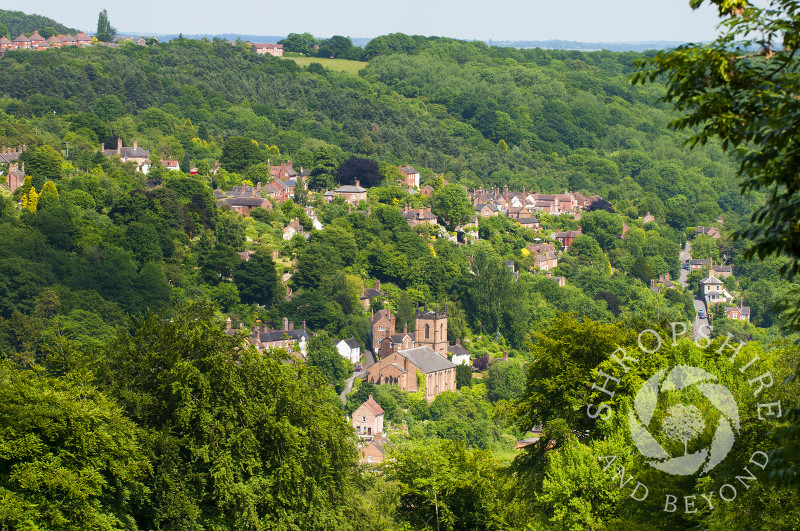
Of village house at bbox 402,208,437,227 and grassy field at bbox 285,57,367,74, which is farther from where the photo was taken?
grassy field at bbox 285,57,367,74

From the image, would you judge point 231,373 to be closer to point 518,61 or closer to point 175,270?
point 175,270

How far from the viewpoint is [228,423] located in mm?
18062

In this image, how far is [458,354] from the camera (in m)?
61.7

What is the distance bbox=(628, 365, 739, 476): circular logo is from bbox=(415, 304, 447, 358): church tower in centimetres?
4364

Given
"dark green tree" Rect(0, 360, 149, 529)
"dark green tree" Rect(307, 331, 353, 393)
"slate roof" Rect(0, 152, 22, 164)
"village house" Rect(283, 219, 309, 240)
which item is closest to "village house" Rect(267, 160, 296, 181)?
"village house" Rect(283, 219, 309, 240)

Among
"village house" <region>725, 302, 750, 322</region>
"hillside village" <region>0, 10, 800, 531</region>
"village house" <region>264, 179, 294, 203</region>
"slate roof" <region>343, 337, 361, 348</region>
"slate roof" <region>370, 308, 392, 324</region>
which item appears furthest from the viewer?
"village house" <region>725, 302, 750, 322</region>

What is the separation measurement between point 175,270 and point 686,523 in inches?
1938

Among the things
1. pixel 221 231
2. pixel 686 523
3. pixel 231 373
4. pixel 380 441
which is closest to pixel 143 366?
pixel 231 373

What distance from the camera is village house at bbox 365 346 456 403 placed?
55469mm

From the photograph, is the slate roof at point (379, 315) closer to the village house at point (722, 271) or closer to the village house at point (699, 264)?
the village house at point (699, 264)

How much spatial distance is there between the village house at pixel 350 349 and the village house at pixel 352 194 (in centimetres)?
2279

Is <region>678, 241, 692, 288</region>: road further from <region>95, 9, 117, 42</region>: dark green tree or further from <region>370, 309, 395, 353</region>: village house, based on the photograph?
<region>95, 9, 117, 42</region>: dark green tree

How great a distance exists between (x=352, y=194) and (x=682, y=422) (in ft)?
220

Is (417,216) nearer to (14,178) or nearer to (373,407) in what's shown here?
(14,178)
